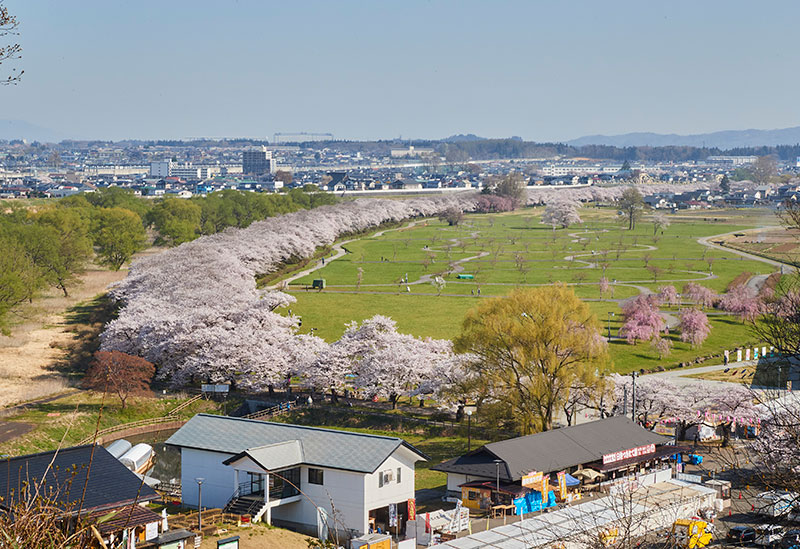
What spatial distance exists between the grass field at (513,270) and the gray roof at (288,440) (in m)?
20.1

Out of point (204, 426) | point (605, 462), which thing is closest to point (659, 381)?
point (605, 462)

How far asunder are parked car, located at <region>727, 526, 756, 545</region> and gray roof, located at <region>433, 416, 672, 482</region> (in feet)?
18.5

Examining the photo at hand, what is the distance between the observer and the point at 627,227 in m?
112

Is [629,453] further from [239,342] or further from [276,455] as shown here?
[239,342]

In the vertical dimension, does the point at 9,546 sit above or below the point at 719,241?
above

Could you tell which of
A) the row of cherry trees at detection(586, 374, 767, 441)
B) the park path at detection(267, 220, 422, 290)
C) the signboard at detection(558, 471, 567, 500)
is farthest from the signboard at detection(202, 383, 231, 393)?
the park path at detection(267, 220, 422, 290)

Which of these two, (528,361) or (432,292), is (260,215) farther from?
(528,361)

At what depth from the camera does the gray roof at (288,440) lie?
2311 cm

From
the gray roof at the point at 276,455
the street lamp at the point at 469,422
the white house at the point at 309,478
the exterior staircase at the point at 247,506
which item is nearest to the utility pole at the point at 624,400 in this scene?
the street lamp at the point at 469,422

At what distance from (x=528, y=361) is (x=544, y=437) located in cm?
422

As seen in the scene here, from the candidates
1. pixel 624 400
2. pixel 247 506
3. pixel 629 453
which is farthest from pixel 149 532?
pixel 624 400

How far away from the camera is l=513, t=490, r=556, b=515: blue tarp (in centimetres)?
2284

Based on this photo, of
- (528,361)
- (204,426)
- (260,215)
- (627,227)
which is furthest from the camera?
(627,227)

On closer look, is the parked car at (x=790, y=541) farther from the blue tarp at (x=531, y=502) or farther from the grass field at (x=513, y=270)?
the grass field at (x=513, y=270)
